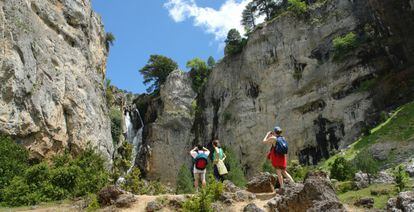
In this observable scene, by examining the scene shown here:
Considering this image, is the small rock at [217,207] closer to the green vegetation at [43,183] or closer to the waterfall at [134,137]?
the green vegetation at [43,183]

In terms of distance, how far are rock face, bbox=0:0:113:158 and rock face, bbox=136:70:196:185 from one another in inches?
454

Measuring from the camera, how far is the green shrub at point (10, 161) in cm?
1788

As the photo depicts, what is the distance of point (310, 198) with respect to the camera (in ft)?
34.3

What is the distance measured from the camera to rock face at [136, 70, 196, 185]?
48.5 meters

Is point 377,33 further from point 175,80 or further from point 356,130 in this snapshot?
point 175,80

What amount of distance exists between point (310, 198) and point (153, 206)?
4.27 meters

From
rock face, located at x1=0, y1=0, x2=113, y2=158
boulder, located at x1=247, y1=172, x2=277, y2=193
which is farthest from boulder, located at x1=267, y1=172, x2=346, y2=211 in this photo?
rock face, located at x1=0, y1=0, x2=113, y2=158

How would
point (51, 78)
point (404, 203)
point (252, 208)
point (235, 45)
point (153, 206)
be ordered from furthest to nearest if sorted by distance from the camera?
point (235, 45), point (51, 78), point (153, 206), point (252, 208), point (404, 203)

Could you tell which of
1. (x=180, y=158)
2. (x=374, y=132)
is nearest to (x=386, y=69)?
(x=374, y=132)

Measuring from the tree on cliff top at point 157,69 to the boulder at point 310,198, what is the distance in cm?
5062

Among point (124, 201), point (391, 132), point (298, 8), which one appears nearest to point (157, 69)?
point (298, 8)

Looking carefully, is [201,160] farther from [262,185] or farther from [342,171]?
→ [342,171]

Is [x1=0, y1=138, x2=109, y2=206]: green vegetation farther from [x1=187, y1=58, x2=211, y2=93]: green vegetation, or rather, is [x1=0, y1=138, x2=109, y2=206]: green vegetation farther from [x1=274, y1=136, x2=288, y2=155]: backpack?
[x1=187, y1=58, x2=211, y2=93]: green vegetation

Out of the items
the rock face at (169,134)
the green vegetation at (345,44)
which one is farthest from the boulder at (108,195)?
the rock face at (169,134)
